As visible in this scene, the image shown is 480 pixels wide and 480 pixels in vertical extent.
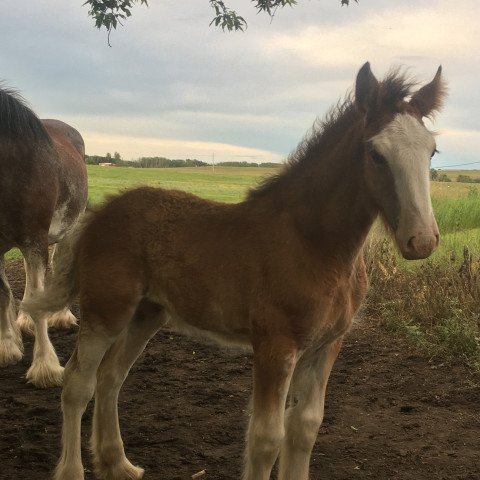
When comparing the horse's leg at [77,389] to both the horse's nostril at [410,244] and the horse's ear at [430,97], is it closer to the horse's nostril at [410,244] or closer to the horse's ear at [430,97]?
the horse's nostril at [410,244]

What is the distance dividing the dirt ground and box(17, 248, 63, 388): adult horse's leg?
0.43 feet

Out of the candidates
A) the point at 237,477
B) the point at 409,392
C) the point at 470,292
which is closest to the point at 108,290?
the point at 237,477

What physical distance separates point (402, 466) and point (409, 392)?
4.70 feet

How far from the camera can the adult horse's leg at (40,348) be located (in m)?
5.55

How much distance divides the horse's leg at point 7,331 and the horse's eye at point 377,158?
454 cm

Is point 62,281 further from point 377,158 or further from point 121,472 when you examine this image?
point 377,158

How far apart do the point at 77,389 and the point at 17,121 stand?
10.1 feet

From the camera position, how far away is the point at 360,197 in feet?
10.0

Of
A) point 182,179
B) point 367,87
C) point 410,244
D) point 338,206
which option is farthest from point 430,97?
point 182,179

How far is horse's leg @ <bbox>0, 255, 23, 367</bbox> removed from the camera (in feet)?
20.0

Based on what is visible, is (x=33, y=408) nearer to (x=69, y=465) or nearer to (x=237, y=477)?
(x=69, y=465)

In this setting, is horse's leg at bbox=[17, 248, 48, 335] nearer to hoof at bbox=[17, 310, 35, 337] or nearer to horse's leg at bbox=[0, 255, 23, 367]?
horse's leg at bbox=[0, 255, 23, 367]

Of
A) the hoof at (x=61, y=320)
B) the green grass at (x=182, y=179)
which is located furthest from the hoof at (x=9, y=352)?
the green grass at (x=182, y=179)

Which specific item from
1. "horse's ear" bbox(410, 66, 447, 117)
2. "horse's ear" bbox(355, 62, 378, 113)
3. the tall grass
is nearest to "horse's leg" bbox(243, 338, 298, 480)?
"horse's ear" bbox(355, 62, 378, 113)
